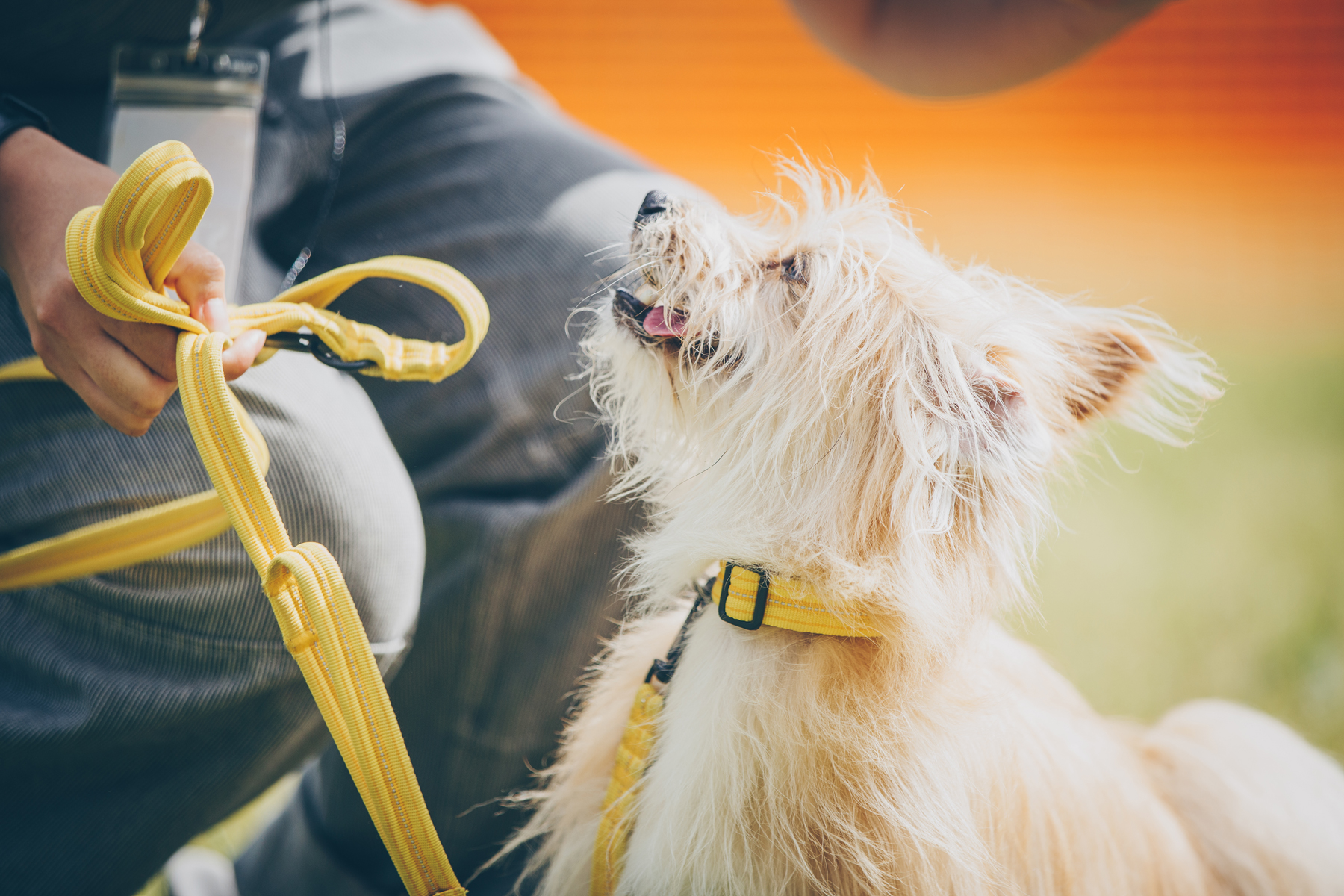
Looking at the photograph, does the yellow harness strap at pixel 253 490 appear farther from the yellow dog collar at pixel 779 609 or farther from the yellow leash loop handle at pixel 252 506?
the yellow dog collar at pixel 779 609

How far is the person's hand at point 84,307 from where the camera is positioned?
0.76m

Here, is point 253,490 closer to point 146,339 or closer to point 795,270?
point 146,339

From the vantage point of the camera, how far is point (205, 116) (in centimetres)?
107

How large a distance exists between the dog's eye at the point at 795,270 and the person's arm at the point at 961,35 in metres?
0.73

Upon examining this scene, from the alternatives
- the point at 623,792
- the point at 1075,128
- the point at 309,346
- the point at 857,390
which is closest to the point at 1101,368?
the point at 857,390

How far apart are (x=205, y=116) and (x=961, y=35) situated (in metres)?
1.22

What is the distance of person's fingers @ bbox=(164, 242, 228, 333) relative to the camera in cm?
77

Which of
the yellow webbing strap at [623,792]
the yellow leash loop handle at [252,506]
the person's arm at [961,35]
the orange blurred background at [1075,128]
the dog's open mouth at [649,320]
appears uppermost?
the orange blurred background at [1075,128]

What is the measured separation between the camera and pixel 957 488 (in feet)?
2.86

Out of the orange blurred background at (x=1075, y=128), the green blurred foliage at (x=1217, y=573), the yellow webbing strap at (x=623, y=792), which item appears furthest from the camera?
the orange blurred background at (x=1075, y=128)

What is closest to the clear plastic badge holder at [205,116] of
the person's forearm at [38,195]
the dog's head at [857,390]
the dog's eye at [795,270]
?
the person's forearm at [38,195]

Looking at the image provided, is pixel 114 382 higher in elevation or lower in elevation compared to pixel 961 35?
lower

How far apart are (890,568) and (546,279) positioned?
72 centimetres

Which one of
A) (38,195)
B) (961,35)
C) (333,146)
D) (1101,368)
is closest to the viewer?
(38,195)
